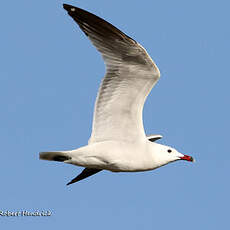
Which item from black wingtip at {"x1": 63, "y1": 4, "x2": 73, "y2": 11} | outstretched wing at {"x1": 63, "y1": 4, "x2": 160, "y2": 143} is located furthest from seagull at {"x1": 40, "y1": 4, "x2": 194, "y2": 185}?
black wingtip at {"x1": 63, "y1": 4, "x2": 73, "y2": 11}

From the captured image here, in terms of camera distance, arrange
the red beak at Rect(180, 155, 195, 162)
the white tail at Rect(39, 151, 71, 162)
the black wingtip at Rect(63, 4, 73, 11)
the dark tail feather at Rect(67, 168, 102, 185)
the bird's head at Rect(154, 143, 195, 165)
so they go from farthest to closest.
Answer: the dark tail feather at Rect(67, 168, 102, 185)
the red beak at Rect(180, 155, 195, 162)
the bird's head at Rect(154, 143, 195, 165)
the white tail at Rect(39, 151, 71, 162)
the black wingtip at Rect(63, 4, 73, 11)

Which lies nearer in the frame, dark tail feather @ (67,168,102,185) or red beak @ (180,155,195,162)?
red beak @ (180,155,195,162)

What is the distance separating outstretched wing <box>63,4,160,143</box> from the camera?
1345cm

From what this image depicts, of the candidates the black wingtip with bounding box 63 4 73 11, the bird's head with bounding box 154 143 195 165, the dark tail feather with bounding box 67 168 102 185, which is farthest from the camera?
the dark tail feather with bounding box 67 168 102 185

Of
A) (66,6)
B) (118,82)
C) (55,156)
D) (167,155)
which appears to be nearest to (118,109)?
(118,82)

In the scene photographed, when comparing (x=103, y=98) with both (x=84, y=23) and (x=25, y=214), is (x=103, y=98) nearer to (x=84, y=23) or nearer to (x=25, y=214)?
(x=84, y=23)

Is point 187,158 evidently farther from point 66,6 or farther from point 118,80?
point 66,6

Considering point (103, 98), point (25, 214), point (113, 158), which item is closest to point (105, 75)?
point (103, 98)

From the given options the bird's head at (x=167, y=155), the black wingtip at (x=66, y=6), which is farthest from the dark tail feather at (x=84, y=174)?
the black wingtip at (x=66, y=6)

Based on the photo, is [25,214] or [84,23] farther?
[25,214]

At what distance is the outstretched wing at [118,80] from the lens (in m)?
13.4

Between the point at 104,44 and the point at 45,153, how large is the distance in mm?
2316

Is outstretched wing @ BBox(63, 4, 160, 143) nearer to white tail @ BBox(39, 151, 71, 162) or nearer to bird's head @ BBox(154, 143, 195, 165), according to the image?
bird's head @ BBox(154, 143, 195, 165)

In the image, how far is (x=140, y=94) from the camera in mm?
14008
